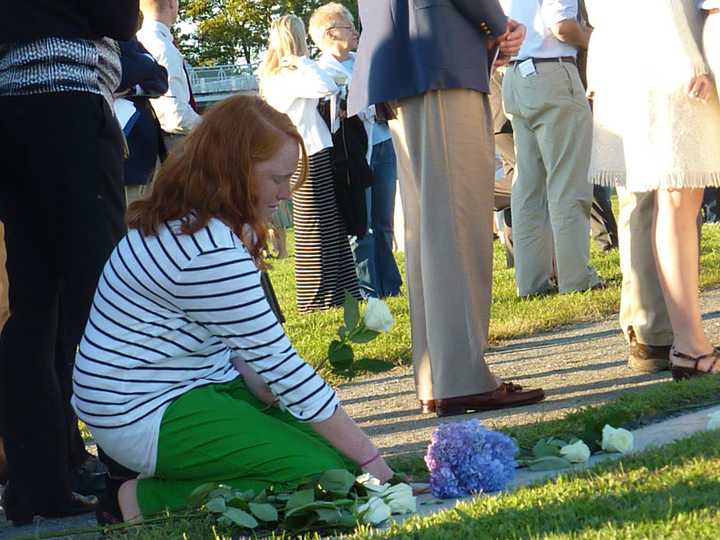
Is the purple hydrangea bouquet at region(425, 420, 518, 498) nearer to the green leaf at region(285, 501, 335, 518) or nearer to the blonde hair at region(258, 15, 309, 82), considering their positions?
the green leaf at region(285, 501, 335, 518)

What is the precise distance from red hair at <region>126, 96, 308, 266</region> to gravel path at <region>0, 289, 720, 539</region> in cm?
101

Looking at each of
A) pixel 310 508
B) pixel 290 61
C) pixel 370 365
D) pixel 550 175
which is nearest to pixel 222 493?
pixel 310 508

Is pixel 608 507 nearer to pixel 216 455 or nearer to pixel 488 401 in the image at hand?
pixel 216 455

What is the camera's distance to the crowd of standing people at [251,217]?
3623 mm

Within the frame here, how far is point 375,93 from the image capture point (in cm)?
519

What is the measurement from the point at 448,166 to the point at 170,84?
2.14 m

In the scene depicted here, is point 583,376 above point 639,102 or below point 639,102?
below

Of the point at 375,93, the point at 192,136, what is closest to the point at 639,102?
the point at 375,93

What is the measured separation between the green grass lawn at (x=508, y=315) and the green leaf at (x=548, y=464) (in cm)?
282

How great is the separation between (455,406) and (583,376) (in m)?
0.85

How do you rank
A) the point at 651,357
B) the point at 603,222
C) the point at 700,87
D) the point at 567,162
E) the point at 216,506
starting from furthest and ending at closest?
the point at 603,222, the point at 567,162, the point at 651,357, the point at 700,87, the point at 216,506

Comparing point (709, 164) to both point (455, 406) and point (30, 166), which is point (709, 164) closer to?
point (455, 406)

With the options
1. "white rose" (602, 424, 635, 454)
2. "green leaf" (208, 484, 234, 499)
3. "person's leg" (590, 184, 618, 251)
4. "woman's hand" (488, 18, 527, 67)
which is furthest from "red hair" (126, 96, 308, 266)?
"person's leg" (590, 184, 618, 251)

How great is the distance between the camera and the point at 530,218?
344 inches
